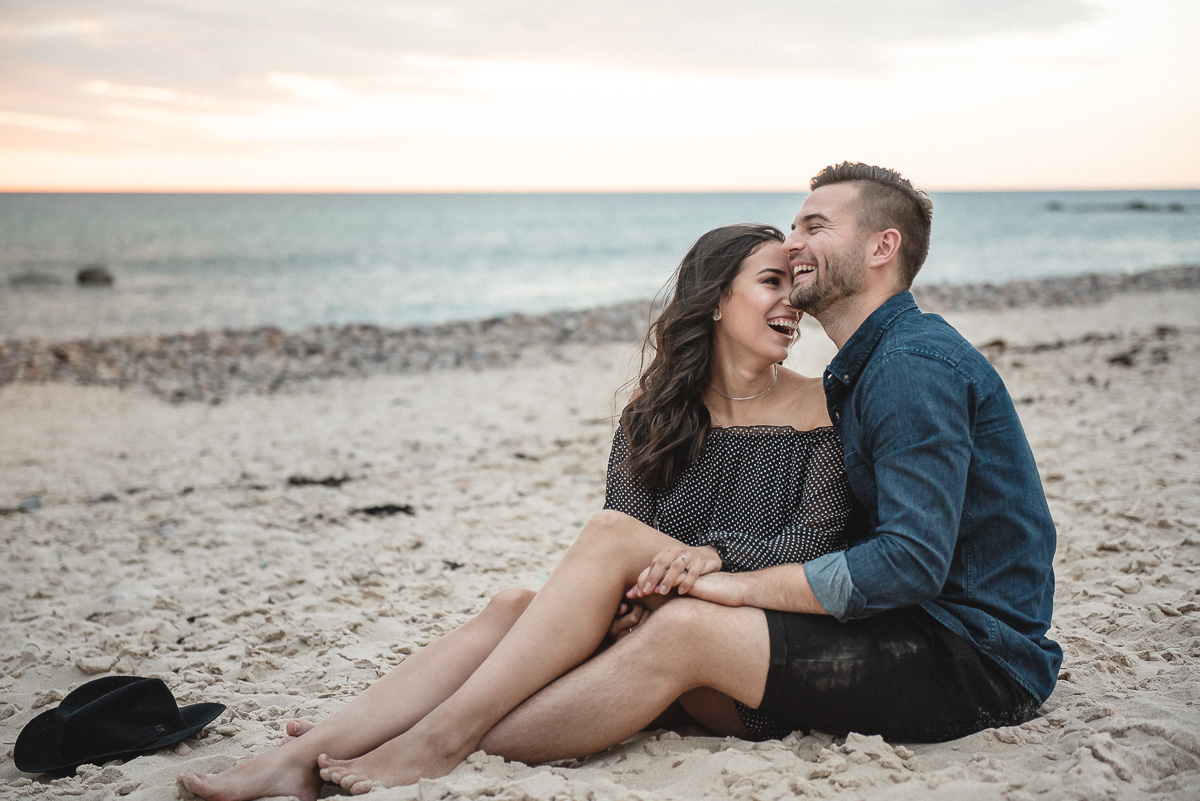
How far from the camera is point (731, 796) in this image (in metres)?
2.22

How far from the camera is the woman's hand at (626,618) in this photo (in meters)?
2.64

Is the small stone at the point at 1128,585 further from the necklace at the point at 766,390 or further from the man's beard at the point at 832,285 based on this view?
the man's beard at the point at 832,285

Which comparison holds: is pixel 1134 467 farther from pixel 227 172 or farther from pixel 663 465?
pixel 227 172

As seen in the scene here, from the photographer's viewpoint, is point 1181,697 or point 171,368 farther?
point 171,368

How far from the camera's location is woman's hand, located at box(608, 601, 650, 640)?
8.67 ft

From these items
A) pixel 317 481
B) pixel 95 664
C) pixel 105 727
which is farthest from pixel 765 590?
pixel 317 481

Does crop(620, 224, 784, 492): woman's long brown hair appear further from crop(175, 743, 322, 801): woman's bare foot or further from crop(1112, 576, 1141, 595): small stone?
crop(1112, 576, 1141, 595): small stone

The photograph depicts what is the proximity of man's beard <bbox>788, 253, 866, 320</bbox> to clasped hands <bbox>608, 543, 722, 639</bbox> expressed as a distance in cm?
87

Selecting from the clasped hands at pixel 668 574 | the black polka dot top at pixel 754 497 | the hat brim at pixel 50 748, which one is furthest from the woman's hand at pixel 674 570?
the hat brim at pixel 50 748

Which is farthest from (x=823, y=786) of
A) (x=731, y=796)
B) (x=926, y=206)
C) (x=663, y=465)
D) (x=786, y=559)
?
(x=926, y=206)

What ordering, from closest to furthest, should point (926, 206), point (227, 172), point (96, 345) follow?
point (926, 206) < point (96, 345) < point (227, 172)

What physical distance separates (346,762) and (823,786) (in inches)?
51.8

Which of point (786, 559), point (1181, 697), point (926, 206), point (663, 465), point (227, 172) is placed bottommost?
point (1181, 697)

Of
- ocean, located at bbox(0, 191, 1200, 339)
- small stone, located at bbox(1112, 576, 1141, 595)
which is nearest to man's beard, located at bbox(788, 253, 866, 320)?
small stone, located at bbox(1112, 576, 1141, 595)
